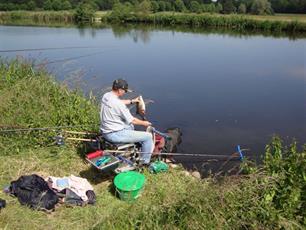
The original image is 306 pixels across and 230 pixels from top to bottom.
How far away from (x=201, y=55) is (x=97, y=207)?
1625 centimetres

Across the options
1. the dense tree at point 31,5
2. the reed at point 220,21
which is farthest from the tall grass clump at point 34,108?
the dense tree at point 31,5

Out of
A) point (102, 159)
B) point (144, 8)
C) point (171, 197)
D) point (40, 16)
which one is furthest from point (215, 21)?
point (171, 197)

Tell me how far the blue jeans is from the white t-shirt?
7cm

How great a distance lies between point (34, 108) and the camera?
6867 mm

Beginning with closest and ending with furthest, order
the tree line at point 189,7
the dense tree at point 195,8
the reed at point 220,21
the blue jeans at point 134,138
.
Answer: the blue jeans at point 134,138
the reed at point 220,21
the dense tree at point 195,8
the tree line at point 189,7

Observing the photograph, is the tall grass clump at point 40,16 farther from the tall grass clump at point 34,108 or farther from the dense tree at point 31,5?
the tall grass clump at point 34,108

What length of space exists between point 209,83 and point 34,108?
333 inches

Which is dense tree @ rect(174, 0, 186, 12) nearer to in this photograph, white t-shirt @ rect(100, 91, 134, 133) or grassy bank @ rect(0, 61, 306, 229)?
grassy bank @ rect(0, 61, 306, 229)

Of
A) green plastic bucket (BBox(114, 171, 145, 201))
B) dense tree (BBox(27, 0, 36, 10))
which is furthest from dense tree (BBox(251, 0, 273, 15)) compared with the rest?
green plastic bucket (BBox(114, 171, 145, 201))

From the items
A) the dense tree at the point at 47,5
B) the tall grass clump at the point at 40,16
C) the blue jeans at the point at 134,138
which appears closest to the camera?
the blue jeans at the point at 134,138

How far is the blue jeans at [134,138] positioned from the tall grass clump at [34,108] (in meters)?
1.25

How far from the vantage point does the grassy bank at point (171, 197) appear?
13.0ft

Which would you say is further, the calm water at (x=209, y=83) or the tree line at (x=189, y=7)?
the tree line at (x=189, y=7)

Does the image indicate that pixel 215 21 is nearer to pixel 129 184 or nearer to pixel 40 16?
pixel 40 16
